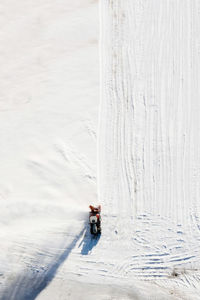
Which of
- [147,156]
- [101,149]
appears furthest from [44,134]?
[147,156]

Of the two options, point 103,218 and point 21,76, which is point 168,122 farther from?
point 21,76

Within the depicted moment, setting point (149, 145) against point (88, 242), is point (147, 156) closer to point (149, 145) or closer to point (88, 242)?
point (149, 145)

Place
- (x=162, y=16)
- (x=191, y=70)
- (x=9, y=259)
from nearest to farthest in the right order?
(x=9, y=259) < (x=191, y=70) < (x=162, y=16)

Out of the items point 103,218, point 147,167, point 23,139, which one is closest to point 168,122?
point 147,167

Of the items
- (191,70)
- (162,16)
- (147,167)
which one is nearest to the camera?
(147,167)

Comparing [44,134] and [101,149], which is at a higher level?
[44,134]

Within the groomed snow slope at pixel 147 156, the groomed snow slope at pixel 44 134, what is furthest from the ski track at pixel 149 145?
the groomed snow slope at pixel 44 134

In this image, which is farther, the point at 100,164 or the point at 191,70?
the point at 191,70
